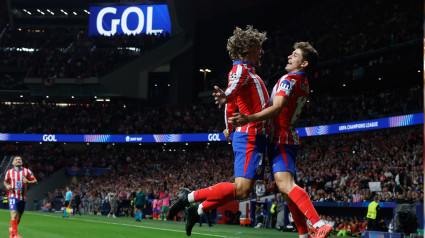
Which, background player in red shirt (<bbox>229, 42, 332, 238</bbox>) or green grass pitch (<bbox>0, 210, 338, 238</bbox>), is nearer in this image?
background player in red shirt (<bbox>229, 42, 332, 238</bbox>)

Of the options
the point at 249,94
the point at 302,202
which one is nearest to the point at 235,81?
the point at 249,94

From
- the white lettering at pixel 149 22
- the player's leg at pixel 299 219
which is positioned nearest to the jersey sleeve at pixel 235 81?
the player's leg at pixel 299 219

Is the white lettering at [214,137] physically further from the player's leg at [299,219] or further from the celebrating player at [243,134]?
the celebrating player at [243,134]

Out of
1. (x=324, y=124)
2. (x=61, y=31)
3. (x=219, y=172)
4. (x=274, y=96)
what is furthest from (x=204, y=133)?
(x=274, y=96)

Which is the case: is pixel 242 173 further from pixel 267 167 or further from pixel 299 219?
pixel 267 167

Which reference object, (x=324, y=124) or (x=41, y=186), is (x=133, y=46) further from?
(x=324, y=124)

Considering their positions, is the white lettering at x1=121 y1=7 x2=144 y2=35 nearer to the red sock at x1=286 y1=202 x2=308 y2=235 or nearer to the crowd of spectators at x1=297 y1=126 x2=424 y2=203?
the crowd of spectators at x1=297 y1=126 x2=424 y2=203

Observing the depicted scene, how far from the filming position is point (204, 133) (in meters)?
45.8

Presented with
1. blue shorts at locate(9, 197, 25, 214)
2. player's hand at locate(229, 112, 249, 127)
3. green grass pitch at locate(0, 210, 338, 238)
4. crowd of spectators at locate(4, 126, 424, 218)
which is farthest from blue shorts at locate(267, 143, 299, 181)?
crowd of spectators at locate(4, 126, 424, 218)

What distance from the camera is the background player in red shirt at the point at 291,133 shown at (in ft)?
22.7

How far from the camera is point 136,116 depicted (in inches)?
2096

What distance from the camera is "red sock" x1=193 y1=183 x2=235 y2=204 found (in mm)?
7185

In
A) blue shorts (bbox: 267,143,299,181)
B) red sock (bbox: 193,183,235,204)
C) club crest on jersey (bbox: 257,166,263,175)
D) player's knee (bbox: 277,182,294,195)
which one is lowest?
red sock (bbox: 193,183,235,204)

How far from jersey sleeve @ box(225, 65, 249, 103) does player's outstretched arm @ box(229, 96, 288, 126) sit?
36 centimetres
